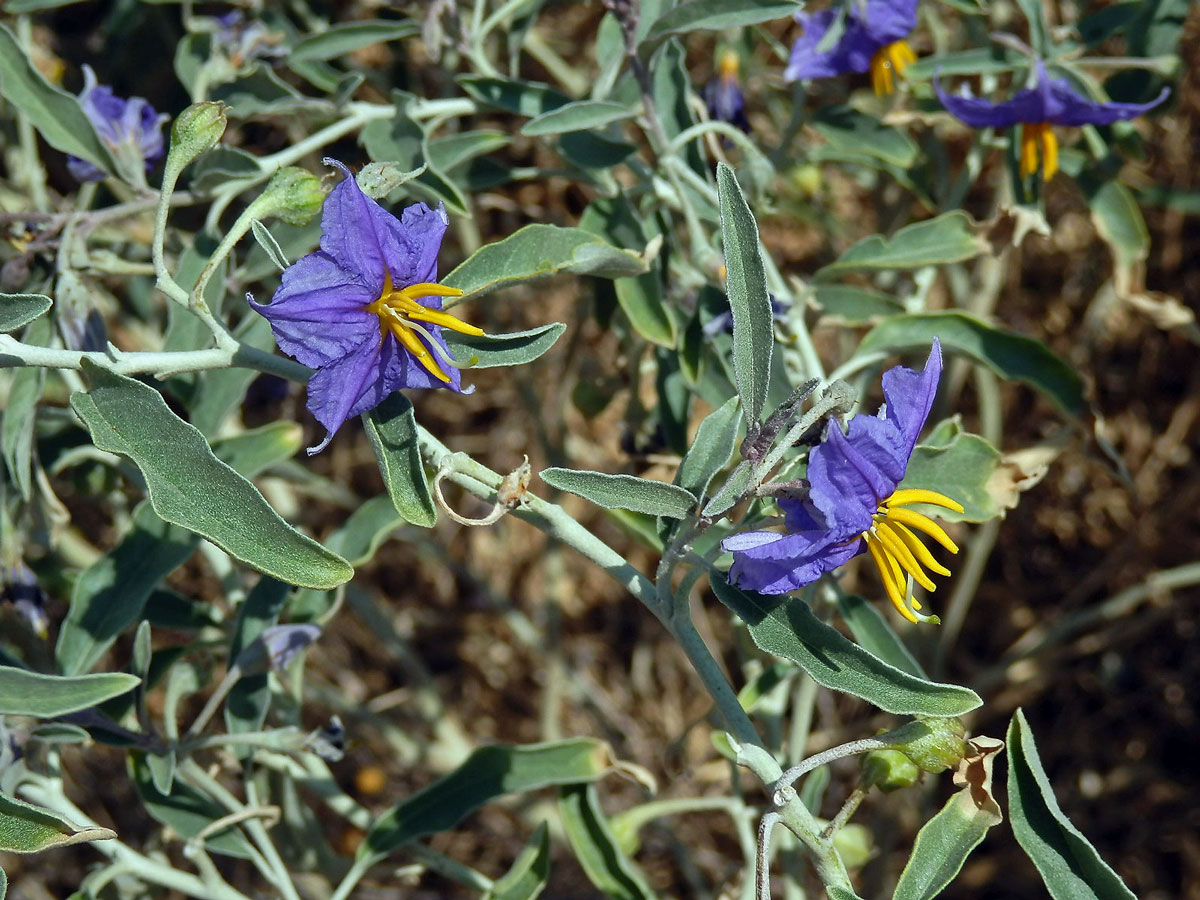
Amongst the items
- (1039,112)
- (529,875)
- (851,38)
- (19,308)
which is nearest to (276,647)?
(529,875)

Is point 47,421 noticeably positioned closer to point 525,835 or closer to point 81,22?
point 81,22

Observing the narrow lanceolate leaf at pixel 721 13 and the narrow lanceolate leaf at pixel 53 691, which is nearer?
the narrow lanceolate leaf at pixel 53 691

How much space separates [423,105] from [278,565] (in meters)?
0.93

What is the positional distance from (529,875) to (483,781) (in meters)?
0.15

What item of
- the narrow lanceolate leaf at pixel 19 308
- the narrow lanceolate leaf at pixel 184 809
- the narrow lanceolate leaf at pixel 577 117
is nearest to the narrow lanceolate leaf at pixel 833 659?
the narrow lanceolate leaf at pixel 577 117

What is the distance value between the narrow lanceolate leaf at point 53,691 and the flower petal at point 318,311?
1.47 ft

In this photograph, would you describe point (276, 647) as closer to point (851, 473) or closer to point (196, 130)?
point (196, 130)

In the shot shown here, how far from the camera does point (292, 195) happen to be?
129 cm

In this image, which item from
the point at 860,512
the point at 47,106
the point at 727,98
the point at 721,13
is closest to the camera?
the point at 860,512

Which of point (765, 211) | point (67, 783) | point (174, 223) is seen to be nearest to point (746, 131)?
point (765, 211)

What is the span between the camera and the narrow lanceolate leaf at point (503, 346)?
50.1 inches

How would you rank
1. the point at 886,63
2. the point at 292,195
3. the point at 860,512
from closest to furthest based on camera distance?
the point at 860,512
the point at 292,195
the point at 886,63

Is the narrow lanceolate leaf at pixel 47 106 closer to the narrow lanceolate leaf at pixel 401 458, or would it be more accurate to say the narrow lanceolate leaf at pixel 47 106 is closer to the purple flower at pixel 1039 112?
the narrow lanceolate leaf at pixel 401 458

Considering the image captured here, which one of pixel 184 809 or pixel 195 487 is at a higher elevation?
pixel 195 487
